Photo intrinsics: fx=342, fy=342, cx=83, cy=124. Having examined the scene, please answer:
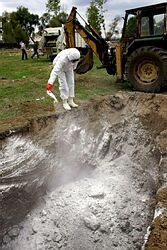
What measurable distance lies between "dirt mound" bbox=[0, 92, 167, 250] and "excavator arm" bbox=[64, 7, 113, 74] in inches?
172

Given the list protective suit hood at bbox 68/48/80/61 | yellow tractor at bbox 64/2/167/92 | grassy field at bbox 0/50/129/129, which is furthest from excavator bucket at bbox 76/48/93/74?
protective suit hood at bbox 68/48/80/61

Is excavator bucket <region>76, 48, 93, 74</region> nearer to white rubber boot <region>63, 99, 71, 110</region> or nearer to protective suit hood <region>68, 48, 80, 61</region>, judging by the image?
white rubber boot <region>63, 99, 71, 110</region>

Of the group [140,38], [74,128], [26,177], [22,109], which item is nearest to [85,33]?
[140,38]

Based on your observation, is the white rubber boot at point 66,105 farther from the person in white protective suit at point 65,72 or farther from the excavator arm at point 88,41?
the excavator arm at point 88,41

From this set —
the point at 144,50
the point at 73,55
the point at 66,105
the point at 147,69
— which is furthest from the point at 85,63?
the point at 73,55

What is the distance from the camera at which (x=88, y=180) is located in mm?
5816

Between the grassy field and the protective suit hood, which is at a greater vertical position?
the protective suit hood

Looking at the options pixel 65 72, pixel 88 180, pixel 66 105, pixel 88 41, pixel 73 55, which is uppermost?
pixel 88 41

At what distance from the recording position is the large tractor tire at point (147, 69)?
9508 mm

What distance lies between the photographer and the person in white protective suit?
6.79 meters

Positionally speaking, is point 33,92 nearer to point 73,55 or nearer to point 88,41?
point 88,41

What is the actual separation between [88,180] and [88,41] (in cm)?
686

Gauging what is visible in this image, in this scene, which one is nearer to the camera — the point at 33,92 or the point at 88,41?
the point at 33,92

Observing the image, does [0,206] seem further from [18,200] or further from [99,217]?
[99,217]
